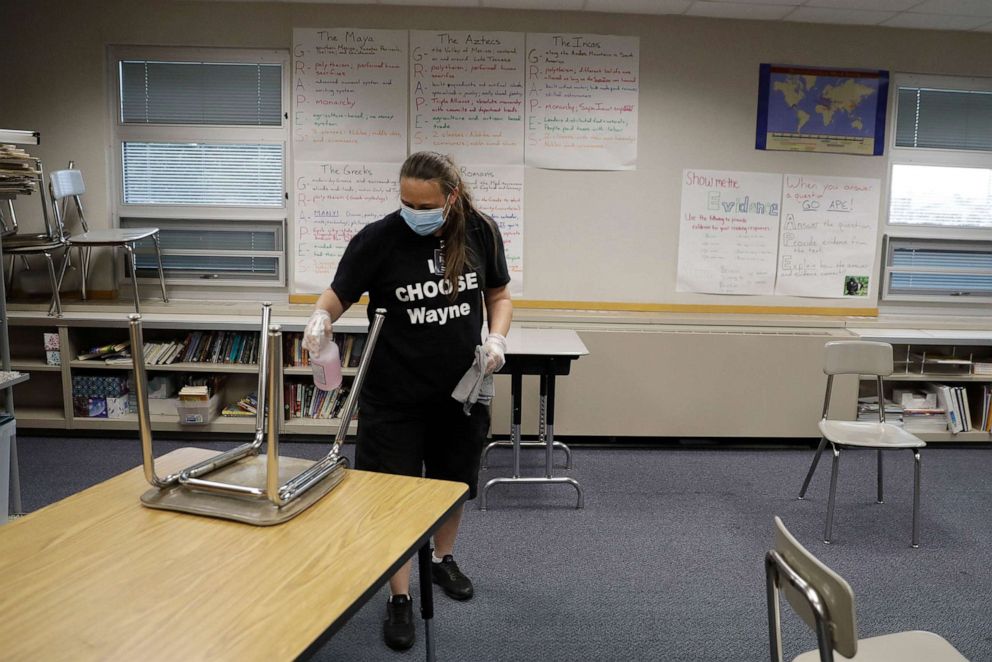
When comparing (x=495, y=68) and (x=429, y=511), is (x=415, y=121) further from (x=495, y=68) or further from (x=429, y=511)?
(x=429, y=511)

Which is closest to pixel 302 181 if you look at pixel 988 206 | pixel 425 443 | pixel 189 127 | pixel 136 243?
pixel 189 127

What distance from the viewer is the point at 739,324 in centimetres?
417

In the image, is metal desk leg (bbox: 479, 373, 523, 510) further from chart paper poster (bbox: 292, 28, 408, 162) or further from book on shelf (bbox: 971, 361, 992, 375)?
book on shelf (bbox: 971, 361, 992, 375)

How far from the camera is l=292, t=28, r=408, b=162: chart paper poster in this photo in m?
4.06

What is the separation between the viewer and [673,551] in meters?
2.81

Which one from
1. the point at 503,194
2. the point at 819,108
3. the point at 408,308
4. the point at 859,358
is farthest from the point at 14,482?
the point at 819,108

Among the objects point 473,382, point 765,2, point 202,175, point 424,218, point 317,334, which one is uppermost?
point 765,2

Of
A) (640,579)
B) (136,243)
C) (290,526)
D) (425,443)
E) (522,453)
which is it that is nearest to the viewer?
(290,526)

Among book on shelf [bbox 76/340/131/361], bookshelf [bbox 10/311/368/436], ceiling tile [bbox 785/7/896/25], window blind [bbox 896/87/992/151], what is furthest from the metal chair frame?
window blind [bbox 896/87/992/151]

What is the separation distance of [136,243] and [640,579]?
342cm

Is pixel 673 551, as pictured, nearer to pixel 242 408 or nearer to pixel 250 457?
pixel 250 457

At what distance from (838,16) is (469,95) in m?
2.10

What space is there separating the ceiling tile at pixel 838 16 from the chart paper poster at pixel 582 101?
901 mm

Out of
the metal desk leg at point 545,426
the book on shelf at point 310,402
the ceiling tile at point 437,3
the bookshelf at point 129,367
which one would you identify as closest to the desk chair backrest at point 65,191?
the bookshelf at point 129,367
